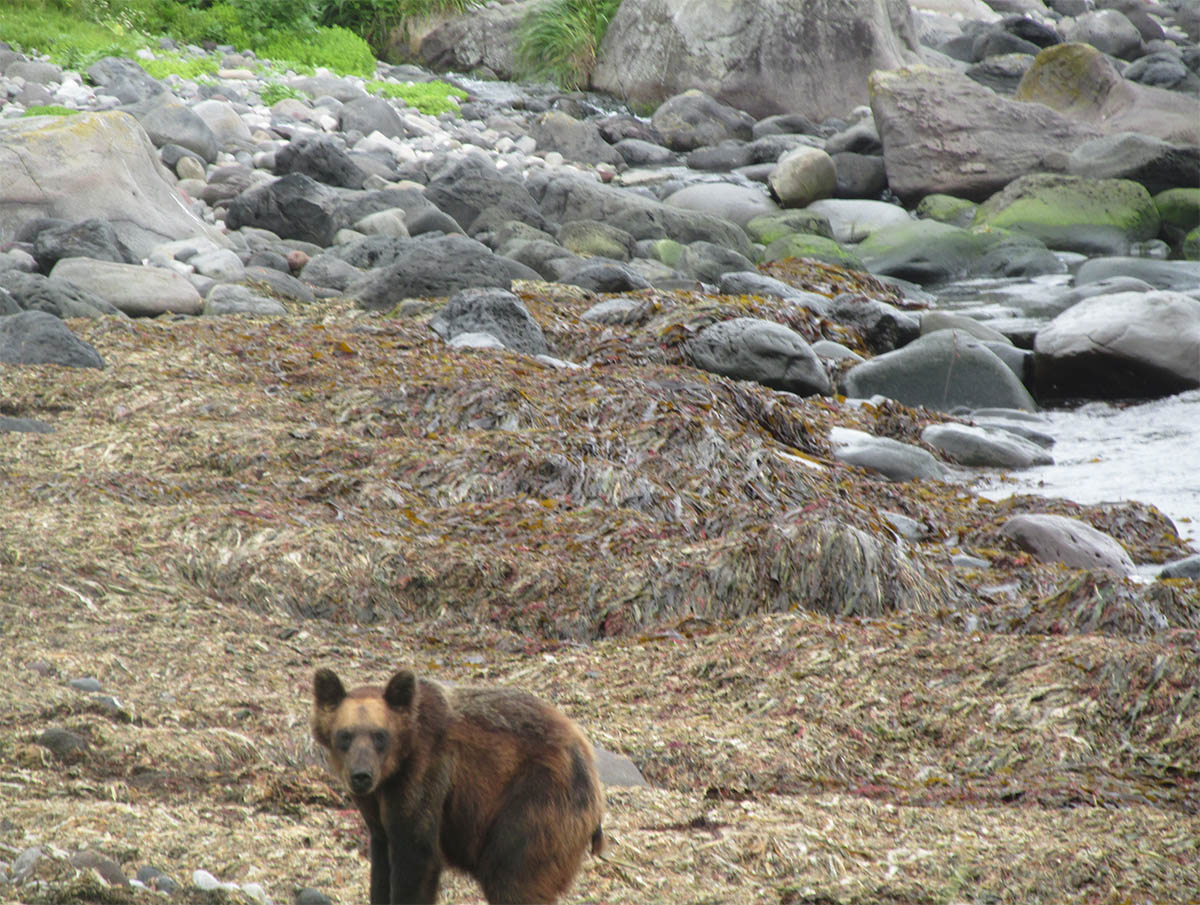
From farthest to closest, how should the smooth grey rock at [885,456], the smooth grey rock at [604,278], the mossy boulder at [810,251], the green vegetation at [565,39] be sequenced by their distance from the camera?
the green vegetation at [565,39], the mossy boulder at [810,251], the smooth grey rock at [604,278], the smooth grey rock at [885,456]

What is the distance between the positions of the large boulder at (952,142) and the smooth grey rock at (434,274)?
10822 millimetres

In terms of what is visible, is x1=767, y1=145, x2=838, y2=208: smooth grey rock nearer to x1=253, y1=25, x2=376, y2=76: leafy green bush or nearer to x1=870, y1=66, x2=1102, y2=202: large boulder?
x1=870, y1=66, x2=1102, y2=202: large boulder

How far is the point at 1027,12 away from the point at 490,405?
118ft

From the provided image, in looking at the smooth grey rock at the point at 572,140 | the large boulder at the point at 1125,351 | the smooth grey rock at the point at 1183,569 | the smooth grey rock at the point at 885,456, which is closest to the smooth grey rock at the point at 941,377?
the large boulder at the point at 1125,351

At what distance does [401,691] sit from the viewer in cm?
248

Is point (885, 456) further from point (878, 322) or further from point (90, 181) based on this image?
point (90, 181)

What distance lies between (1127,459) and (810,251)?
7.30 meters

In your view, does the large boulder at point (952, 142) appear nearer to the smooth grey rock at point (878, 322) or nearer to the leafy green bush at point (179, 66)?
the smooth grey rock at point (878, 322)

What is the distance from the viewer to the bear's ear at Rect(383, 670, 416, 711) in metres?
2.46

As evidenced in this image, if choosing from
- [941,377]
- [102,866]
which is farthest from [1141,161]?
[102,866]

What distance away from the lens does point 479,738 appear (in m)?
2.62

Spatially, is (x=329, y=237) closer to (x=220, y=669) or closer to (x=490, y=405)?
(x=490, y=405)

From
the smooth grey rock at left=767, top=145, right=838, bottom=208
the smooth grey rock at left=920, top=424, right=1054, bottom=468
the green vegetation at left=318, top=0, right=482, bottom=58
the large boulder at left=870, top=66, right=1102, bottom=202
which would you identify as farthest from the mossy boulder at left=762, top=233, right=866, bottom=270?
the green vegetation at left=318, top=0, right=482, bottom=58

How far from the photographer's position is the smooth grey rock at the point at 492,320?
9.80 meters
